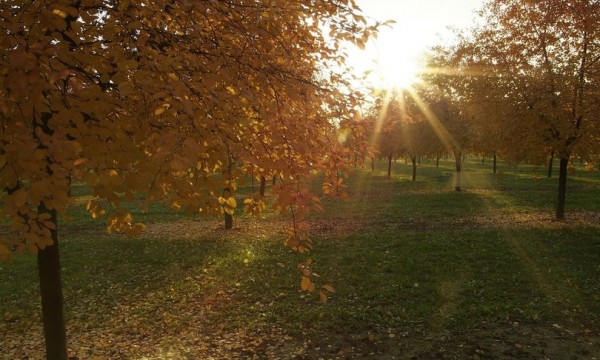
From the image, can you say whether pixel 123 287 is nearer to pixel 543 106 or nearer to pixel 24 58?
pixel 24 58

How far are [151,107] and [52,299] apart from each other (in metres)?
3.47

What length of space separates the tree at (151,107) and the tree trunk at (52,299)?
46.5 inches

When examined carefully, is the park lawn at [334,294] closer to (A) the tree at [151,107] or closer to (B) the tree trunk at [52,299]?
(B) the tree trunk at [52,299]

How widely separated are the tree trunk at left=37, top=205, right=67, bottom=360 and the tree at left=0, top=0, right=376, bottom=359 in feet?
3.87

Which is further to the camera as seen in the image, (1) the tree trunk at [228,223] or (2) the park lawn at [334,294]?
(1) the tree trunk at [228,223]

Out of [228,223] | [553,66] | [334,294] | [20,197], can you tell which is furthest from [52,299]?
[553,66]

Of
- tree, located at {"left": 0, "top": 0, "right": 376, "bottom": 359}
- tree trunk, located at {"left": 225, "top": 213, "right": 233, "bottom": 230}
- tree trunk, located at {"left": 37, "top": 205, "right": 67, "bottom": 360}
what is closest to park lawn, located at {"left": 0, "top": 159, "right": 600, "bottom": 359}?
tree trunk, located at {"left": 225, "top": 213, "right": 233, "bottom": 230}

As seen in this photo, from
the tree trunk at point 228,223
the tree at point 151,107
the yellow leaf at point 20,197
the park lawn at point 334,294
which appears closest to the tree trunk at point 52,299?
the tree at point 151,107

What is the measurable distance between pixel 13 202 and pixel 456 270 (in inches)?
399

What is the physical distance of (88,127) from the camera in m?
3.79

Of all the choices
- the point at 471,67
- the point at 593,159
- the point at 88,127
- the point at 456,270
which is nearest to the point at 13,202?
the point at 88,127

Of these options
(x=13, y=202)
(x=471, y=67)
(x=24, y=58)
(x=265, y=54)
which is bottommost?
(x=13, y=202)

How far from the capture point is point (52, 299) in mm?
5598

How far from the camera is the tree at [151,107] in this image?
3.08m
